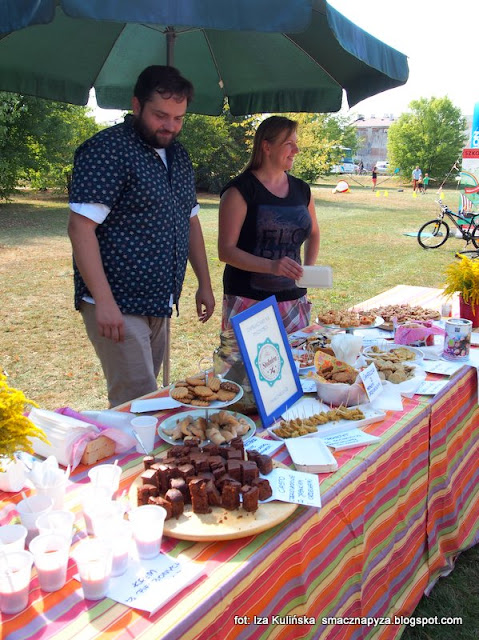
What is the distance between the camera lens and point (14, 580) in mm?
929

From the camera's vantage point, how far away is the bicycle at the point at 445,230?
37.1 feet

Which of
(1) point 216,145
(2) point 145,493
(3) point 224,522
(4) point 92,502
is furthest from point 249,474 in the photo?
(1) point 216,145

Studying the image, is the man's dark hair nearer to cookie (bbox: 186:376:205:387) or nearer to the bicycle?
cookie (bbox: 186:376:205:387)

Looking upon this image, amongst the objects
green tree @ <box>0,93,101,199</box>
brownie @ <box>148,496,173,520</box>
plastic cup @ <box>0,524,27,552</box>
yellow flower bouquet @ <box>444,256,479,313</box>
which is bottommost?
brownie @ <box>148,496,173,520</box>

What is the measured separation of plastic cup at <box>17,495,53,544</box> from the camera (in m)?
1.12

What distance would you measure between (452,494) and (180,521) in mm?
1342

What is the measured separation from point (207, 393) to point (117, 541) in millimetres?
715

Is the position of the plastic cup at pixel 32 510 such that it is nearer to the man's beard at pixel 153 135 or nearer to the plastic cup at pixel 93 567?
the plastic cup at pixel 93 567

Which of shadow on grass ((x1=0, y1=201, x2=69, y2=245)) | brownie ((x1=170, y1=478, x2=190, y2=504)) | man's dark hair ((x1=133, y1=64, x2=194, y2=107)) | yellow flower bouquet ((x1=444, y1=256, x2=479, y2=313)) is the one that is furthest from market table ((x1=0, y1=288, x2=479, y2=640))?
shadow on grass ((x1=0, y1=201, x2=69, y2=245))

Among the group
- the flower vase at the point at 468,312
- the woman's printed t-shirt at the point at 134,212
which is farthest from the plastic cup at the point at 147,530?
the flower vase at the point at 468,312

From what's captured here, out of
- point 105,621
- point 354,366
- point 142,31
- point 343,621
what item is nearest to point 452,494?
point 354,366

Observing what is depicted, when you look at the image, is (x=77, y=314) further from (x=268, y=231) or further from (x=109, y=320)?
(x=109, y=320)

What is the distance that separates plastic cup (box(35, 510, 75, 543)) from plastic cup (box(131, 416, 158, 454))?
43 centimetres

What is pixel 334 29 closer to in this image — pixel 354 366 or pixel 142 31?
pixel 354 366
